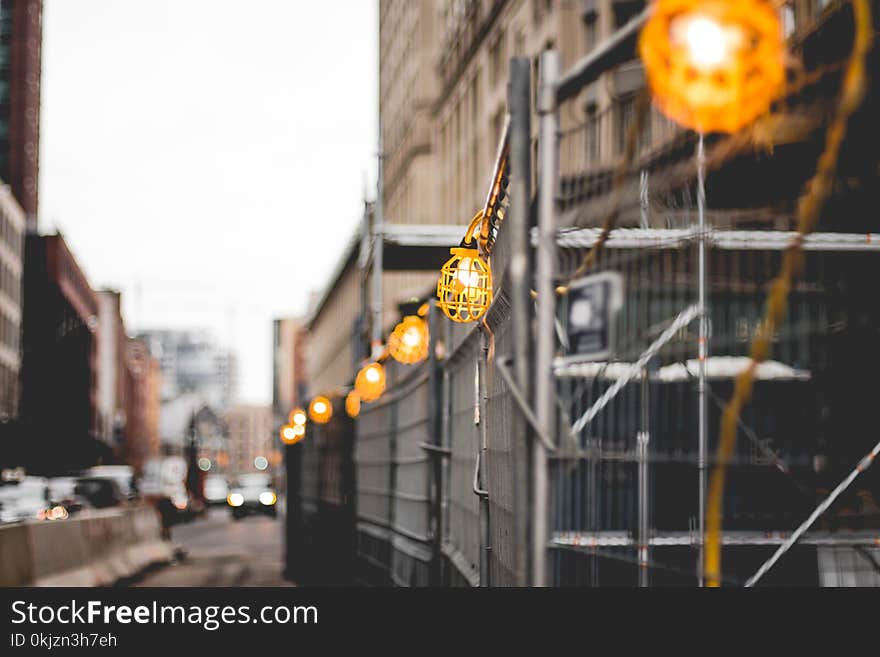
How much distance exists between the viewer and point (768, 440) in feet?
16.3

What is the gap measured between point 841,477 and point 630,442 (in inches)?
95.4

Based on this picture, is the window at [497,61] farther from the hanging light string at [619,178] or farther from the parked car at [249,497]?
the hanging light string at [619,178]

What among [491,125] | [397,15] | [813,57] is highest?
[397,15]

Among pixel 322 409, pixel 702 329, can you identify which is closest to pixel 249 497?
pixel 322 409

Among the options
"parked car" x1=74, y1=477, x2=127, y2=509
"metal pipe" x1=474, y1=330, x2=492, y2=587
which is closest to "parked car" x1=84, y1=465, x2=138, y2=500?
"parked car" x1=74, y1=477, x2=127, y2=509

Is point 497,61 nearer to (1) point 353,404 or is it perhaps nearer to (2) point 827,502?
(1) point 353,404

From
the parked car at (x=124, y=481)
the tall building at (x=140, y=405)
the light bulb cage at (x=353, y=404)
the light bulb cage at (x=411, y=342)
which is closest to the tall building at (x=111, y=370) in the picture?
the tall building at (x=140, y=405)

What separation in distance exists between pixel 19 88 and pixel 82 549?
6194 centimetres

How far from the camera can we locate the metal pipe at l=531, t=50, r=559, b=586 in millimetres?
4422

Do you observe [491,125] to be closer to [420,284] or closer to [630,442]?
[420,284]

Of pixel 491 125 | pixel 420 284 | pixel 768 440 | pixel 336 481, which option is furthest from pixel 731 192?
pixel 420 284

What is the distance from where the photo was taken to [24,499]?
2420 centimetres

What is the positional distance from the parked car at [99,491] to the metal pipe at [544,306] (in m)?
27.2

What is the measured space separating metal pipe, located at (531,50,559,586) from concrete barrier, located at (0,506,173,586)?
8.79 m
